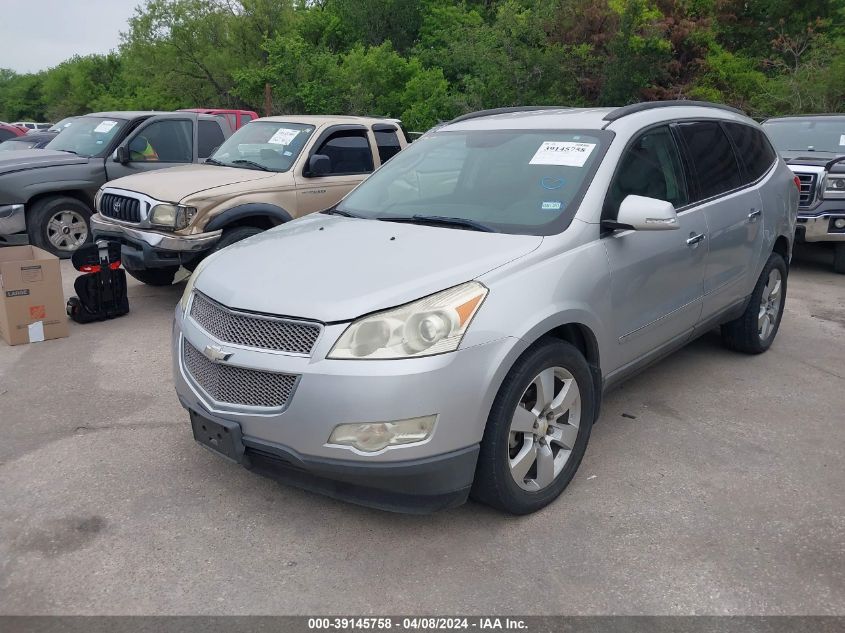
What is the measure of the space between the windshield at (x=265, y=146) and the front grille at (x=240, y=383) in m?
4.37

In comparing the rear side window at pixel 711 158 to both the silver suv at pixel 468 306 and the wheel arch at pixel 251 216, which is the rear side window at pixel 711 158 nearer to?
the silver suv at pixel 468 306

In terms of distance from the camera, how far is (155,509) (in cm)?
348

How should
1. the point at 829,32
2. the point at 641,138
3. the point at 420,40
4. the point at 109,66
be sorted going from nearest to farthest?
the point at 641,138
the point at 829,32
the point at 420,40
the point at 109,66

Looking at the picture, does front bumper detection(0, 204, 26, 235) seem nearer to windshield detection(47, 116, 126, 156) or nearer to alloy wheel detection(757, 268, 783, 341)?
windshield detection(47, 116, 126, 156)

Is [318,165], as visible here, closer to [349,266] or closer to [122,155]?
[122,155]

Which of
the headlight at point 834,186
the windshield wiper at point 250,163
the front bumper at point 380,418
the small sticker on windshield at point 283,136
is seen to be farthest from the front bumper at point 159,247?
the headlight at point 834,186

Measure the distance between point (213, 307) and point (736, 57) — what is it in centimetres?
2221

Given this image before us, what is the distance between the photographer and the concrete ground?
113 inches

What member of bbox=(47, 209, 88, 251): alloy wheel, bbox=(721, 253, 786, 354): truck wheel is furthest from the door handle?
bbox=(47, 209, 88, 251): alloy wheel

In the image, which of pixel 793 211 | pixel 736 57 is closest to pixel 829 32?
pixel 736 57

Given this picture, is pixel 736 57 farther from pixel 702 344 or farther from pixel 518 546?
pixel 518 546

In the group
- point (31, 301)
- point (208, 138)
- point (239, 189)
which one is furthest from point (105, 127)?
point (31, 301)

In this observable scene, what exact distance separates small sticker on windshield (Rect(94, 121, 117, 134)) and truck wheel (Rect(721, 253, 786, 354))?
8.04m

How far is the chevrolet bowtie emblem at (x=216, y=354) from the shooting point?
3.15 m
